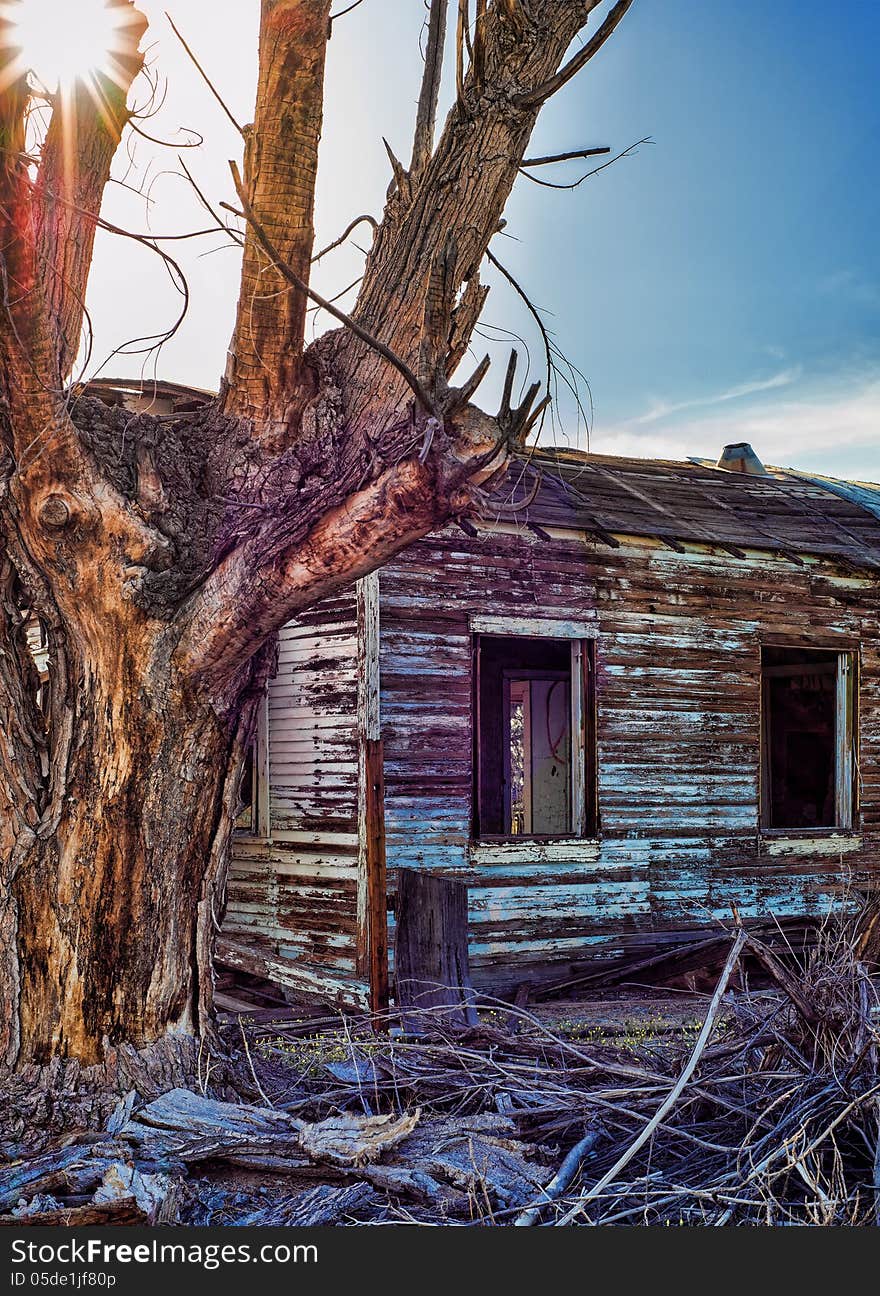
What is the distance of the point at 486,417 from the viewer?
13.1ft

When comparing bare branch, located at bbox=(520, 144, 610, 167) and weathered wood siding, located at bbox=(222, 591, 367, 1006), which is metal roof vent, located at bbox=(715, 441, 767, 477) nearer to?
weathered wood siding, located at bbox=(222, 591, 367, 1006)

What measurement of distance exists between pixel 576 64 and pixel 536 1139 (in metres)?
4.00

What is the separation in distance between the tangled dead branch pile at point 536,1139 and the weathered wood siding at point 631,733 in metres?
4.05

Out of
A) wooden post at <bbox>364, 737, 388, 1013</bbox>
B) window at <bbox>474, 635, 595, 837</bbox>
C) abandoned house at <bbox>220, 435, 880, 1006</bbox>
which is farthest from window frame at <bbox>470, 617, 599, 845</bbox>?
window at <bbox>474, 635, 595, 837</bbox>

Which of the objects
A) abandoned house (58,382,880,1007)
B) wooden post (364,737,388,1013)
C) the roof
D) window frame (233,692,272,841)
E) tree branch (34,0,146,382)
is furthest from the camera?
the roof

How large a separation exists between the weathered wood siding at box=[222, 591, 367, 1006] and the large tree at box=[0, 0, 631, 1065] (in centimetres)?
395

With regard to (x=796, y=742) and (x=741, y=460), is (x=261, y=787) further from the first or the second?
(x=796, y=742)

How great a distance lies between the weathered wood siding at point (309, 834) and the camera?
8.76 metres

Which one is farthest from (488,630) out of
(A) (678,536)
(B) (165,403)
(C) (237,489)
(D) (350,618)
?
(C) (237,489)

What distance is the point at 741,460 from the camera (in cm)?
1427

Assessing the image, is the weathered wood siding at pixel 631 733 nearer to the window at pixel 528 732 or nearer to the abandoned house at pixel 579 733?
the abandoned house at pixel 579 733

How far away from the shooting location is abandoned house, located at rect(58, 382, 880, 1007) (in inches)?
349

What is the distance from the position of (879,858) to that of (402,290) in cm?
902

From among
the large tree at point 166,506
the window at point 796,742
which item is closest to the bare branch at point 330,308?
the large tree at point 166,506
